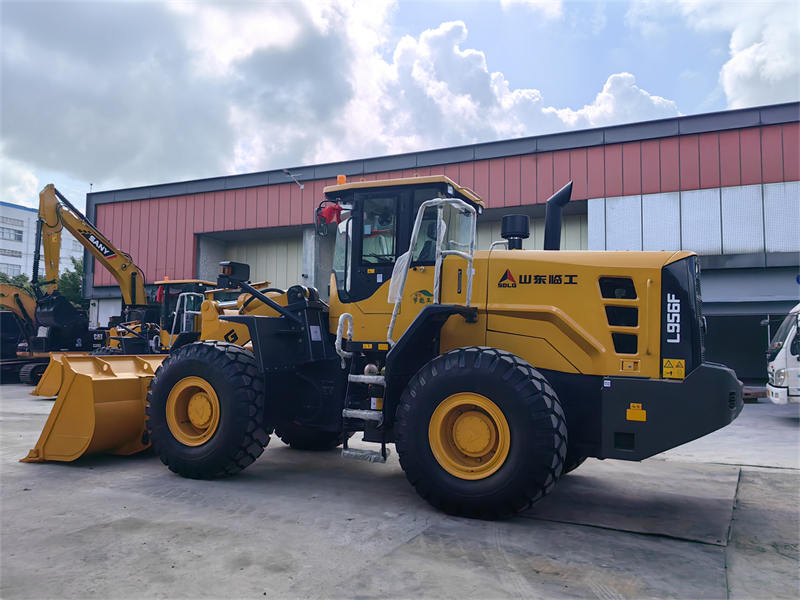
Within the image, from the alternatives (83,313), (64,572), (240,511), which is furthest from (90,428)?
(83,313)

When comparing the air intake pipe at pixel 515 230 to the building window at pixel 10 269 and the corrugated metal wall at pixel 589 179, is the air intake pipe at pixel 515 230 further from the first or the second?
the building window at pixel 10 269

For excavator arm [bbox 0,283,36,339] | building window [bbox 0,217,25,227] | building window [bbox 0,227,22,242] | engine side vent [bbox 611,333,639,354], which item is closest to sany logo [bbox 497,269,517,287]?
engine side vent [bbox 611,333,639,354]

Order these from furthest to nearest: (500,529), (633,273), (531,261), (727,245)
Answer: (727,245) < (531,261) < (633,273) < (500,529)

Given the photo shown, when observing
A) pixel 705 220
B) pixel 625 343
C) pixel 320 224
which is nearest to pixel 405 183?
pixel 320 224

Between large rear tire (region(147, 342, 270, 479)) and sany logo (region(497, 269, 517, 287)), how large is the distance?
2547 millimetres

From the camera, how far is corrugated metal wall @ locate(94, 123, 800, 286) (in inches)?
580

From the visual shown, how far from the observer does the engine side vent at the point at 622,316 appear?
4.73 metres

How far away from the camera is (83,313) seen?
18.7m

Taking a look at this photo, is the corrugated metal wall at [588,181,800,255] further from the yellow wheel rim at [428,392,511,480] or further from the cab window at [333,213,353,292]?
the yellow wheel rim at [428,392,511,480]

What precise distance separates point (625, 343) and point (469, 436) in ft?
4.79

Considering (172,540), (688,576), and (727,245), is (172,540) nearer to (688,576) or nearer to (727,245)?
Result: (688,576)

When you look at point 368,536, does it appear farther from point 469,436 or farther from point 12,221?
point 12,221

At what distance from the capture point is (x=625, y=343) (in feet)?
15.5

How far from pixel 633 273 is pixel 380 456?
8.63ft
